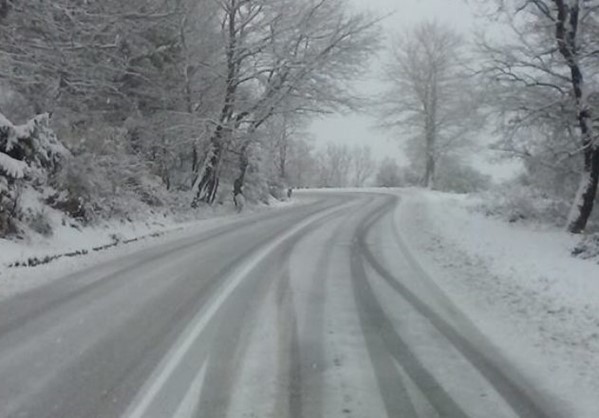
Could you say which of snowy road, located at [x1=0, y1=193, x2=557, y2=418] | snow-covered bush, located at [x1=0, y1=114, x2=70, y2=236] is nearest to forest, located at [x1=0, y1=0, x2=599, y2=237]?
snow-covered bush, located at [x1=0, y1=114, x2=70, y2=236]

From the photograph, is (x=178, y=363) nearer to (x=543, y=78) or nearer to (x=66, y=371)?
(x=66, y=371)

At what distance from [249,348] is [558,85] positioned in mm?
17674

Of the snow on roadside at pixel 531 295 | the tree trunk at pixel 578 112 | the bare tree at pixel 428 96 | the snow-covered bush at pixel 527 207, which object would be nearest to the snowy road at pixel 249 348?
the snow on roadside at pixel 531 295

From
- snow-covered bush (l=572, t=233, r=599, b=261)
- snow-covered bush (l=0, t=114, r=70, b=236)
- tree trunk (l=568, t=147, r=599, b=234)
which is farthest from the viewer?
tree trunk (l=568, t=147, r=599, b=234)

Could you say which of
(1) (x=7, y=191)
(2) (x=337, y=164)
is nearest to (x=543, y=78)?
(1) (x=7, y=191)

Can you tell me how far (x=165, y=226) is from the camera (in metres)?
21.8

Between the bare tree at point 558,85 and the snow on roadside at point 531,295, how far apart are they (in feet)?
8.99

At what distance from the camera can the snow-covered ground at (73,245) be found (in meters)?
12.0

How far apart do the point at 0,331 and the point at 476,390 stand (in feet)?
17.8

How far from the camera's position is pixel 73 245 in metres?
15.7

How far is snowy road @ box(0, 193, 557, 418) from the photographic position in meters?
5.76

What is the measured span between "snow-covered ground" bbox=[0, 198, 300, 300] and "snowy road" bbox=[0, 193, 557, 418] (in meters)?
0.69

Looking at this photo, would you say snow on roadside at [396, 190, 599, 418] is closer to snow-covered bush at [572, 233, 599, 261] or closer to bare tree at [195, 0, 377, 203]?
snow-covered bush at [572, 233, 599, 261]

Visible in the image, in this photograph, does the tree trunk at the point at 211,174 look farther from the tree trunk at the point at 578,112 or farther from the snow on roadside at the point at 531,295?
the tree trunk at the point at 578,112
